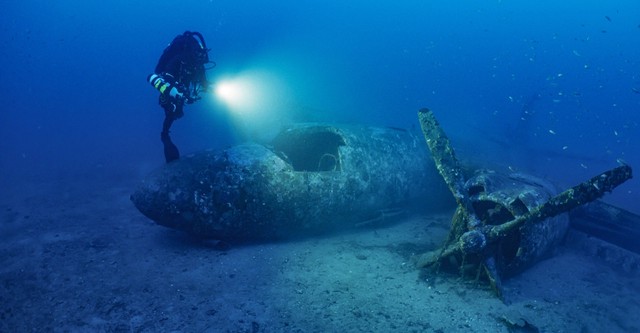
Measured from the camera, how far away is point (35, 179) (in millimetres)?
13742

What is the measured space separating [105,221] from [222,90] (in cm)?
474

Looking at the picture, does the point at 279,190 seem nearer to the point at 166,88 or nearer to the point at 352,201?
the point at 352,201

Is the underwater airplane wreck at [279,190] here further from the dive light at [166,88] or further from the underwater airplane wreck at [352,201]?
the dive light at [166,88]

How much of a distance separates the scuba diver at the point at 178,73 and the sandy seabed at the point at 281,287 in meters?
2.28

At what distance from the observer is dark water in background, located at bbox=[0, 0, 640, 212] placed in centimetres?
1936

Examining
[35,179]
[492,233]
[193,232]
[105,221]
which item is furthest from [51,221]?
[492,233]

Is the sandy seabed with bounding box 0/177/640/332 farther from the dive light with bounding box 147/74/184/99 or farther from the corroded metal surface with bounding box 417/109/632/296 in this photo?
the dive light with bounding box 147/74/184/99

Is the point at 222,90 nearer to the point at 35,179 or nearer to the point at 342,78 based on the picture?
the point at 35,179

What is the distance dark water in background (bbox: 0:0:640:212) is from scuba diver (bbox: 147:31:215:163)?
6107 millimetres

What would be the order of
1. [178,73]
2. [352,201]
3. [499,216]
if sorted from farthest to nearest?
[352,201], [178,73], [499,216]

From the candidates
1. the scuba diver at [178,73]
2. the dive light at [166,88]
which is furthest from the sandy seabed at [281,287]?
the dive light at [166,88]

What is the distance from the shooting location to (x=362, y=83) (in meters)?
68.3

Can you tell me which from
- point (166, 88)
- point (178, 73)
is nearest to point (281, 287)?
point (166, 88)

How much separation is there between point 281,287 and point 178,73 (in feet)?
15.1
